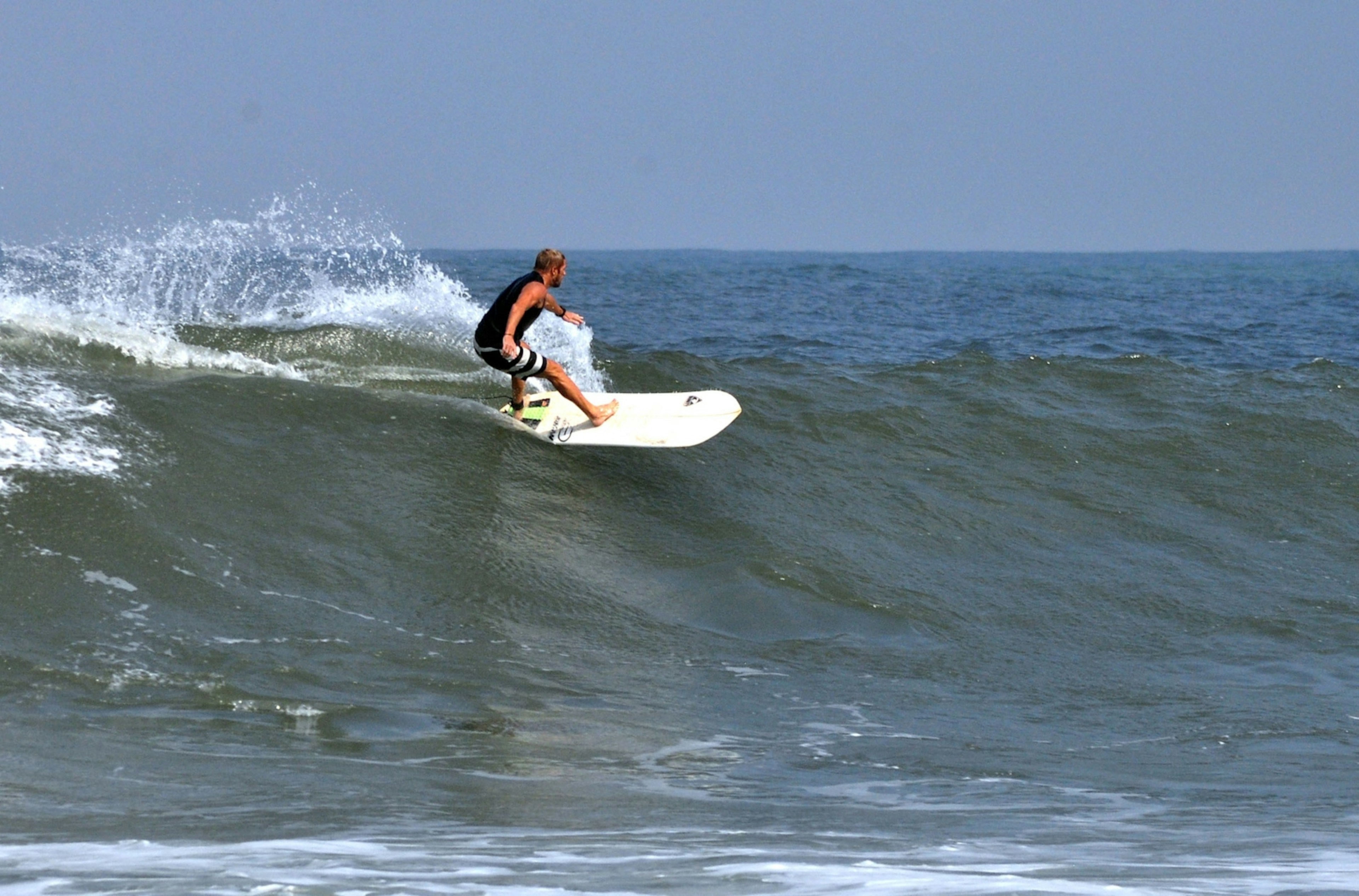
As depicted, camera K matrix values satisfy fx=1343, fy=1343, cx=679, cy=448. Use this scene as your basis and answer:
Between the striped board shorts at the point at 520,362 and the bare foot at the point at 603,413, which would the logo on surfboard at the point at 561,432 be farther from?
the striped board shorts at the point at 520,362

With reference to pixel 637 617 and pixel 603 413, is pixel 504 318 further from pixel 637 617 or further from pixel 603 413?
pixel 637 617

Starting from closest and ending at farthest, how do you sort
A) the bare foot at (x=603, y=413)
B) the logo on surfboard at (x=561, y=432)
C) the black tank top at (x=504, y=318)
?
1. the black tank top at (x=504, y=318)
2. the bare foot at (x=603, y=413)
3. the logo on surfboard at (x=561, y=432)

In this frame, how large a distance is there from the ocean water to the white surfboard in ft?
0.76

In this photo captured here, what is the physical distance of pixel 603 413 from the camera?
32.0 ft

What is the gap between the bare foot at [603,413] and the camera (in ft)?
31.8

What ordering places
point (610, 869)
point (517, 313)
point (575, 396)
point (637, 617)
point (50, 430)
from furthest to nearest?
point (575, 396)
point (517, 313)
point (50, 430)
point (637, 617)
point (610, 869)

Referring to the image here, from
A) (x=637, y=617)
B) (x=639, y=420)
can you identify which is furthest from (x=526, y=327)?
(x=637, y=617)

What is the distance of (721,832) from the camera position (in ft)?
14.8

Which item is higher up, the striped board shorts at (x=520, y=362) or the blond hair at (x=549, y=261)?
the blond hair at (x=549, y=261)

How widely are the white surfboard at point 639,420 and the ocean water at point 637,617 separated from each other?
0.76 ft

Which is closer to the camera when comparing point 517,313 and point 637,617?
point 637,617

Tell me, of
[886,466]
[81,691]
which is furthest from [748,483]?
[81,691]

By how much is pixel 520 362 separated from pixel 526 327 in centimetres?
39

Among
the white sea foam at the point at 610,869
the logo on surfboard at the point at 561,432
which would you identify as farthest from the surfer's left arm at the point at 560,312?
the white sea foam at the point at 610,869
